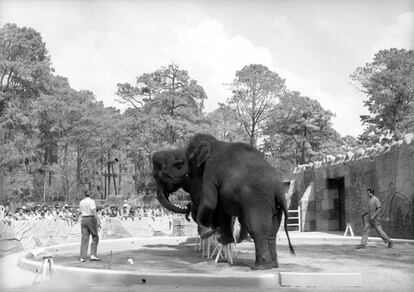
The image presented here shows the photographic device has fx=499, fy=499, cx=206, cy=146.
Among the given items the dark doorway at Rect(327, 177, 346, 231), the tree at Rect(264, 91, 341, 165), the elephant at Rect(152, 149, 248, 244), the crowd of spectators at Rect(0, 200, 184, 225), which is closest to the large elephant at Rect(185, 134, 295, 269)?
the elephant at Rect(152, 149, 248, 244)

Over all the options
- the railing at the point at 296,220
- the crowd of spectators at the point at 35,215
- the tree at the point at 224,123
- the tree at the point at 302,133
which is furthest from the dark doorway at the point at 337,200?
the tree at the point at 302,133

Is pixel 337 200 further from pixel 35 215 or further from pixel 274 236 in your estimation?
pixel 274 236

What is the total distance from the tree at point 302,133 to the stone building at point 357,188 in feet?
60.1

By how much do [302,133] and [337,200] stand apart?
85.4 feet

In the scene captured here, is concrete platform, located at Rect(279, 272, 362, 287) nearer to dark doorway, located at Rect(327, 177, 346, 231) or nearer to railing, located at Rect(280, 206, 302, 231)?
railing, located at Rect(280, 206, 302, 231)

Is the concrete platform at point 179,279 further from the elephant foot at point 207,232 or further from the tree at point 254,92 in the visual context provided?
the tree at point 254,92

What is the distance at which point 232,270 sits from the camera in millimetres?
9383

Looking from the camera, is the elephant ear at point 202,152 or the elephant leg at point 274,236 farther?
the elephant ear at point 202,152

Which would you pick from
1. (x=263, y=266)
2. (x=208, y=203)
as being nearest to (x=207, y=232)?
(x=208, y=203)

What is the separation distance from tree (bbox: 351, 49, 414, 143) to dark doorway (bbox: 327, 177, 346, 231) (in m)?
12.8

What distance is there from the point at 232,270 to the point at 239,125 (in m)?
36.1

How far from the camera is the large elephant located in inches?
364

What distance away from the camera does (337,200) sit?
24734 mm

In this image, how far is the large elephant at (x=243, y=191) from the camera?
923 cm
